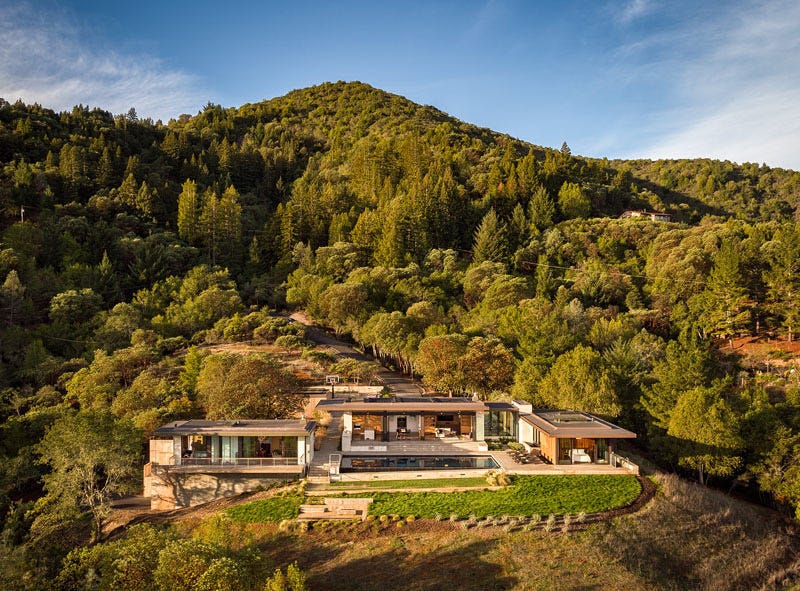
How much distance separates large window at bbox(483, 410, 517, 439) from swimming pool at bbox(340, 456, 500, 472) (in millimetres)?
3206

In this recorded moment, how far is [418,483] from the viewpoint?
728 inches

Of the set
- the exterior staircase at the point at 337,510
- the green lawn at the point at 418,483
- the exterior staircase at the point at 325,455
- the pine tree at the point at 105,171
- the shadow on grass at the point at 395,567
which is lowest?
the shadow on grass at the point at 395,567

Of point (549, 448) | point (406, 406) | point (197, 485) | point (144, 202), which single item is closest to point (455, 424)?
point (406, 406)

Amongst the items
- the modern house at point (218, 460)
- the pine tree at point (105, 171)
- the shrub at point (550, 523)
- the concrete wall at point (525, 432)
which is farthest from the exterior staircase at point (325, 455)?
the pine tree at point (105, 171)

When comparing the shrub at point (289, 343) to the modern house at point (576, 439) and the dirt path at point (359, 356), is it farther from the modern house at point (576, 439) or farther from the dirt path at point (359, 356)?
the modern house at point (576, 439)

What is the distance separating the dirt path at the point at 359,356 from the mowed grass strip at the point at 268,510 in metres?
15.4

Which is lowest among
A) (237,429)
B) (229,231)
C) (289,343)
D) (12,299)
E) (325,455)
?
(325,455)

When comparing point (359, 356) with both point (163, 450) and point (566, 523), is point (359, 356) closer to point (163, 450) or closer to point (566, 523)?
point (163, 450)

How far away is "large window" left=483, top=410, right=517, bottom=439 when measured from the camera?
2442 cm

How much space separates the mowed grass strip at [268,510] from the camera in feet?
54.5

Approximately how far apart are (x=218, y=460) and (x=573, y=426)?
14964mm

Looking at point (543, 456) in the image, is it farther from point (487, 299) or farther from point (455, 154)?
point (455, 154)

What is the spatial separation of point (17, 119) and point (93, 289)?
43436 mm

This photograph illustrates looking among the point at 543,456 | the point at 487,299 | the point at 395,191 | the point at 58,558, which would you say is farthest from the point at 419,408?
the point at 395,191
